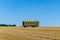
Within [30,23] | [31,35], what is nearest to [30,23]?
[30,23]

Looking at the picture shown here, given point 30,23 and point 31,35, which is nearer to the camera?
point 31,35

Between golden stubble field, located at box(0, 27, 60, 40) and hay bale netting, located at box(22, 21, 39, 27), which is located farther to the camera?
hay bale netting, located at box(22, 21, 39, 27)

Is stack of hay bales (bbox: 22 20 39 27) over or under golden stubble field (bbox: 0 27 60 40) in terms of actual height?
over

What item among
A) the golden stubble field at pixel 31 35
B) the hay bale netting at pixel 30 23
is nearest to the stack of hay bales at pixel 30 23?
the hay bale netting at pixel 30 23

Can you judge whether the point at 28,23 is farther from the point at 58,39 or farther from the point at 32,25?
the point at 58,39

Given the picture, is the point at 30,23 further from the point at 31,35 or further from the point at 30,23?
the point at 31,35

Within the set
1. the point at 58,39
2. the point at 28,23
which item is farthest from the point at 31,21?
the point at 58,39

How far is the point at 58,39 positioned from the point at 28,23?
2157 inches

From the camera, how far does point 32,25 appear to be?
73.4 m

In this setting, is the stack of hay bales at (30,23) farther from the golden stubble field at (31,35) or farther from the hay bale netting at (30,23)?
the golden stubble field at (31,35)

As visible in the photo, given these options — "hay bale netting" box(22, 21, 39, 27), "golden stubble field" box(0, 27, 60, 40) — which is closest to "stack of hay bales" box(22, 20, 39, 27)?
"hay bale netting" box(22, 21, 39, 27)

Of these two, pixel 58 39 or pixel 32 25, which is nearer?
pixel 58 39

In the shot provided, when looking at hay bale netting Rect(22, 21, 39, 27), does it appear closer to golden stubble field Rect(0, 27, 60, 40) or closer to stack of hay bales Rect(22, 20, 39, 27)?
stack of hay bales Rect(22, 20, 39, 27)

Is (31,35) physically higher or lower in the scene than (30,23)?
lower
